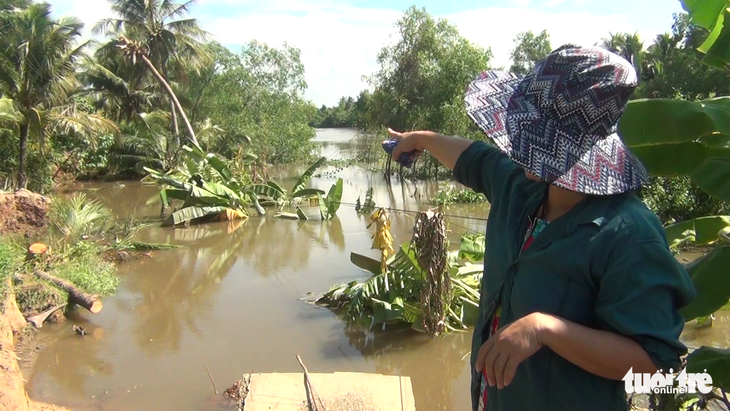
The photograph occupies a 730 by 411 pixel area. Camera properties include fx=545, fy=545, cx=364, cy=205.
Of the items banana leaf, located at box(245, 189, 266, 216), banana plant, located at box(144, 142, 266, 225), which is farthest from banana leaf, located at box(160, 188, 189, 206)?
banana leaf, located at box(245, 189, 266, 216)

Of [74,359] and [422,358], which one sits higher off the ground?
[422,358]

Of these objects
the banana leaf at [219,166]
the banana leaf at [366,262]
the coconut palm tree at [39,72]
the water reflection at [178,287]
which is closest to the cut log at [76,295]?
the water reflection at [178,287]

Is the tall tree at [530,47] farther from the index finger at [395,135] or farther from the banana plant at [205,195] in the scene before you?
the index finger at [395,135]

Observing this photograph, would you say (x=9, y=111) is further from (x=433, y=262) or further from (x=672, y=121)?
(x=672, y=121)

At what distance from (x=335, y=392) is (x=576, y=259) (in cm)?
328

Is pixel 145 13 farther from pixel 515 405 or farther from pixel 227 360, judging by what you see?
pixel 515 405

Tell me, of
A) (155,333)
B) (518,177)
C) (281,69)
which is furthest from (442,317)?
(281,69)

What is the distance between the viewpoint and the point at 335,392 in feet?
13.6

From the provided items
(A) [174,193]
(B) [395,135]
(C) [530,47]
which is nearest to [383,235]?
(B) [395,135]

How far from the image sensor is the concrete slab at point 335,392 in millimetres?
3965

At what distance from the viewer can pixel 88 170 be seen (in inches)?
834

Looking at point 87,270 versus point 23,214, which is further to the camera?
point 23,214

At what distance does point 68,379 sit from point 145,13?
19.7m

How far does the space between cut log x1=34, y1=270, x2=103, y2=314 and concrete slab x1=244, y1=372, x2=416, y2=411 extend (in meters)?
2.92
